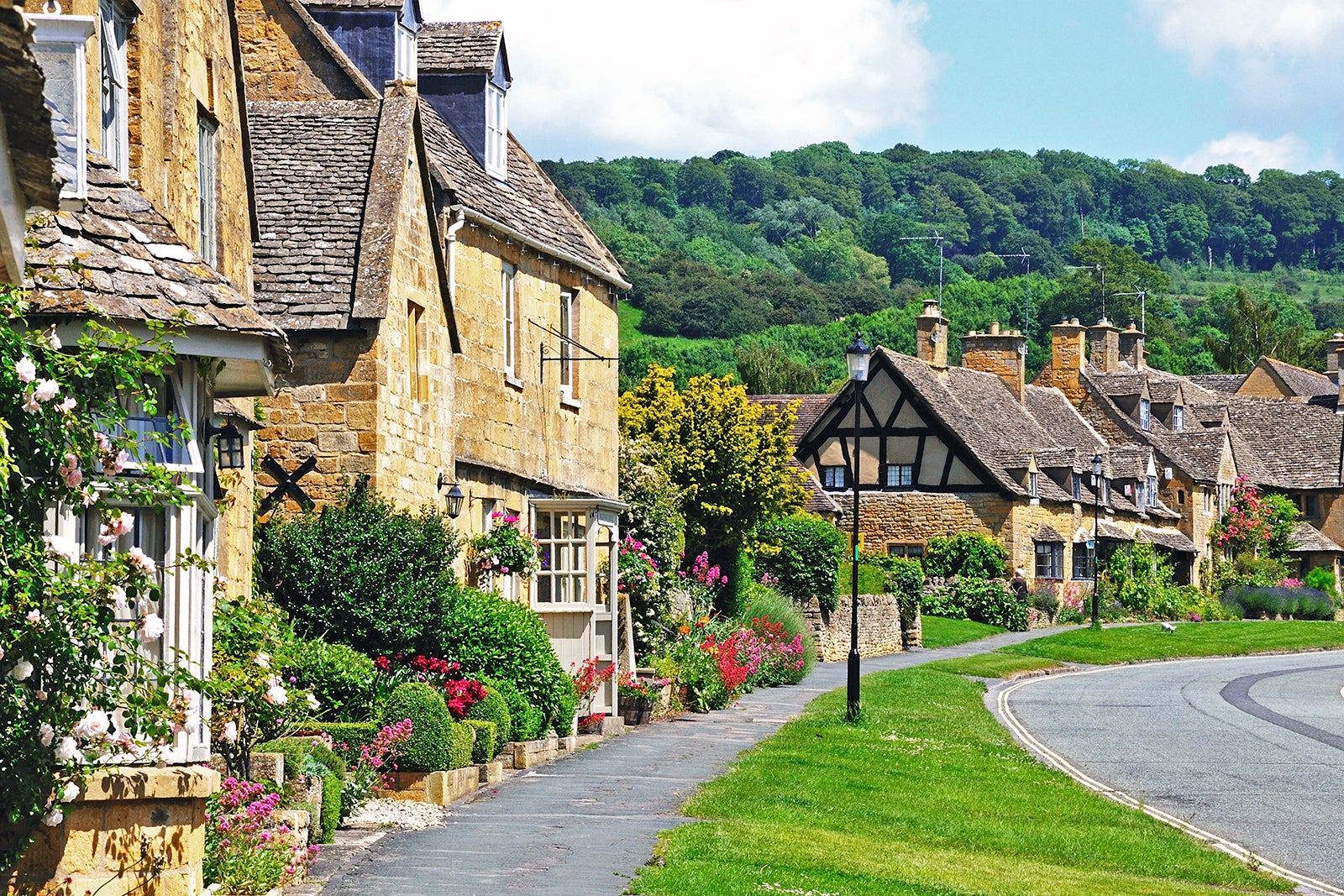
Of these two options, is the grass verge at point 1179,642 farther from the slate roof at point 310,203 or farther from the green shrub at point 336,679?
the green shrub at point 336,679

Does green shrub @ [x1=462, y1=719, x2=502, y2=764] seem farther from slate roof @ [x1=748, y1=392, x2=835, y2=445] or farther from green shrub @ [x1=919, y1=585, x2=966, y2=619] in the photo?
slate roof @ [x1=748, y1=392, x2=835, y2=445]

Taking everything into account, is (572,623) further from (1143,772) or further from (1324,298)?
(1324,298)

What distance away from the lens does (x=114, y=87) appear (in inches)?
503

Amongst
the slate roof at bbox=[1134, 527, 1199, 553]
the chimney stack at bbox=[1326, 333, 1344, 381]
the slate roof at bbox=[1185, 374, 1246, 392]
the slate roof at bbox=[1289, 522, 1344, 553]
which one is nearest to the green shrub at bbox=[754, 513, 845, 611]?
the slate roof at bbox=[1134, 527, 1199, 553]

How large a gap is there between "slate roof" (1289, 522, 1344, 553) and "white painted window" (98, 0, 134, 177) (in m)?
70.7

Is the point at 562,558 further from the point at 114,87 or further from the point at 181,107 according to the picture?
the point at 114,87

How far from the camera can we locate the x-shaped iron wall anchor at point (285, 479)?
59.2 ft

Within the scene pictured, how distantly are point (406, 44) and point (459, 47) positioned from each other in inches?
95.3

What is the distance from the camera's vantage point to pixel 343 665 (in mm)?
14695

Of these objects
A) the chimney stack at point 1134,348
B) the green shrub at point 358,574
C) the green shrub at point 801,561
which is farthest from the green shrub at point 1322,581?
the green shrub at point 358,574

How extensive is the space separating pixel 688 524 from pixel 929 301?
27410 mm

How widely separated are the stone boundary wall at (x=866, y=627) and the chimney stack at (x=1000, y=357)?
21923 mm

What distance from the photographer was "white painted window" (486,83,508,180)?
85.3ft

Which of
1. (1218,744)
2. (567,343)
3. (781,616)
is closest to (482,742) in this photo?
(567,343)
